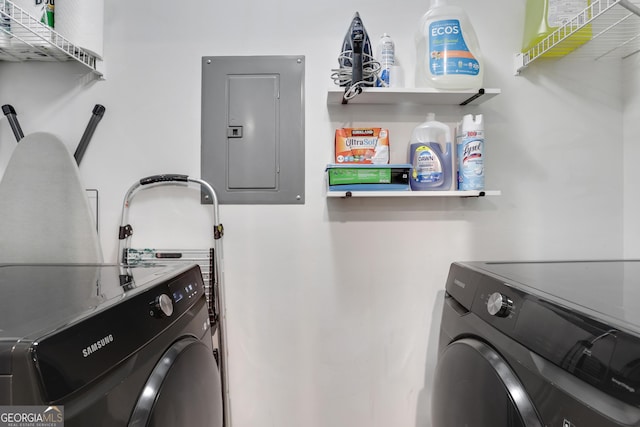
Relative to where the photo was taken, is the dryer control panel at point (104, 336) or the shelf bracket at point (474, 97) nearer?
the dryer control panel at point (104, 336)

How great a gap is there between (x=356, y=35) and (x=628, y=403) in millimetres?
1158

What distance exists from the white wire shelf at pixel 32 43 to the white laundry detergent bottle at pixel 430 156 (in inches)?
50.3

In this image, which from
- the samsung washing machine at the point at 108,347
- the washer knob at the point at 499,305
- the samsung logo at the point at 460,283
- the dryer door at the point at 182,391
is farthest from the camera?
the samsung logo at the point at 460,283

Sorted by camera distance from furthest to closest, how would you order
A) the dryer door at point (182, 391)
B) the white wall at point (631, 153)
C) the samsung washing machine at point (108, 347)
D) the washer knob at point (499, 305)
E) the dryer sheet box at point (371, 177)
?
the white wall at point (631, 153)
the dryer sheet box at point (371, 177)
the washer knob at point (499, 305)
the dryer door at point (182, 391)
the samsung washing machine at point (108, 347)

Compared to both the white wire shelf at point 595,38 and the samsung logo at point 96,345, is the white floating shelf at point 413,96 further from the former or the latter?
the samsung logo at point 96,345

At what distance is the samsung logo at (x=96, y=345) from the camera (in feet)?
1.54

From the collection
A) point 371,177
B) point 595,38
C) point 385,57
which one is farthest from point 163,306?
point 595,38

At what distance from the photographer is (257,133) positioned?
4.49ft

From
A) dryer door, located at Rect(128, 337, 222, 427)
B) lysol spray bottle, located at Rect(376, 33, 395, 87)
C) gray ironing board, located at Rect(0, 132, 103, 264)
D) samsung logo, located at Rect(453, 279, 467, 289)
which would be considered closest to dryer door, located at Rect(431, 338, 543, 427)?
samsung logo, located at Rect(453, 279, 467, 289)

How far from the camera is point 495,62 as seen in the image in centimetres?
140

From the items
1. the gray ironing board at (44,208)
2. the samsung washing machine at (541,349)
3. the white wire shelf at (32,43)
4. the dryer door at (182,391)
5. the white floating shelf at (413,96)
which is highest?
the white wire shelf at (32,43)

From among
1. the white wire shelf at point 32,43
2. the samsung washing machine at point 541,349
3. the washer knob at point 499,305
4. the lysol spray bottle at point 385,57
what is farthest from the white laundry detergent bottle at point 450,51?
the white wire shelf at point 32,43

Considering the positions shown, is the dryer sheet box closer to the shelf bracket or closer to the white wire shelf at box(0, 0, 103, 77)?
the shelf bracket

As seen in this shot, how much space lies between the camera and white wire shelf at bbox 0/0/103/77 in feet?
3.71
